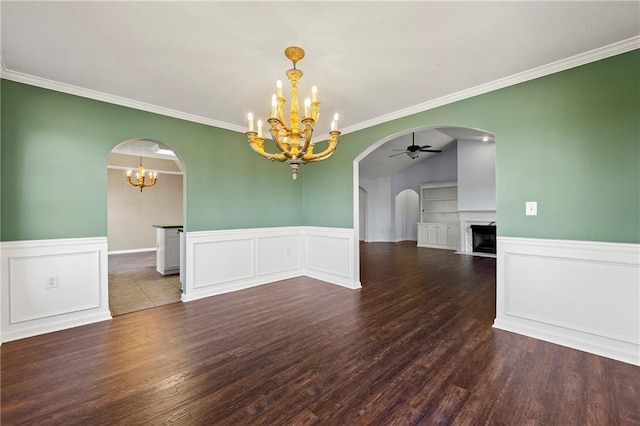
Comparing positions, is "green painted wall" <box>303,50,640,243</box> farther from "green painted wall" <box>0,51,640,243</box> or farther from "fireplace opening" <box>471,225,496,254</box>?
"fireplace opening" <box>471,225,496,254</box>

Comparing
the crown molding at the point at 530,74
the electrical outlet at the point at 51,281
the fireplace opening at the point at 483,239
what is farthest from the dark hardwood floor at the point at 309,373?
the fireplace opening at the point at 483,239

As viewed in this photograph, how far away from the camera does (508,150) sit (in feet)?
9.27

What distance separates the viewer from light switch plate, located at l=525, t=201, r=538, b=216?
265cm

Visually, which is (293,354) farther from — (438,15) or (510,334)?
(438,15)

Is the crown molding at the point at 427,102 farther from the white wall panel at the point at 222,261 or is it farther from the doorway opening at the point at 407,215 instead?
the doorway opening at the point at 407,215

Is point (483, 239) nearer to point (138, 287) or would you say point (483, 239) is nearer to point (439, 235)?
point (439, 235)

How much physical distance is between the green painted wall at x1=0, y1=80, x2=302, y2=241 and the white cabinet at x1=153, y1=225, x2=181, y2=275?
171 cm

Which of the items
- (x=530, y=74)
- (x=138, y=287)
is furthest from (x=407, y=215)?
(x=138, y=287)

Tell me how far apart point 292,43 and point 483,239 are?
7.91 m

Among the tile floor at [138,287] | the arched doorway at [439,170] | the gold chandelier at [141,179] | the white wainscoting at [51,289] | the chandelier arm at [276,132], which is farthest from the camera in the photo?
the arched doorway at [439,170]

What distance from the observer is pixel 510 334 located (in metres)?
2.66

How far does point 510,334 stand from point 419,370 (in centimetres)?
133

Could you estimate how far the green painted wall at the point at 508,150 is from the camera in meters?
2.27

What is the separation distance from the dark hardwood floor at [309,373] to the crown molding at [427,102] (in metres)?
2.65
